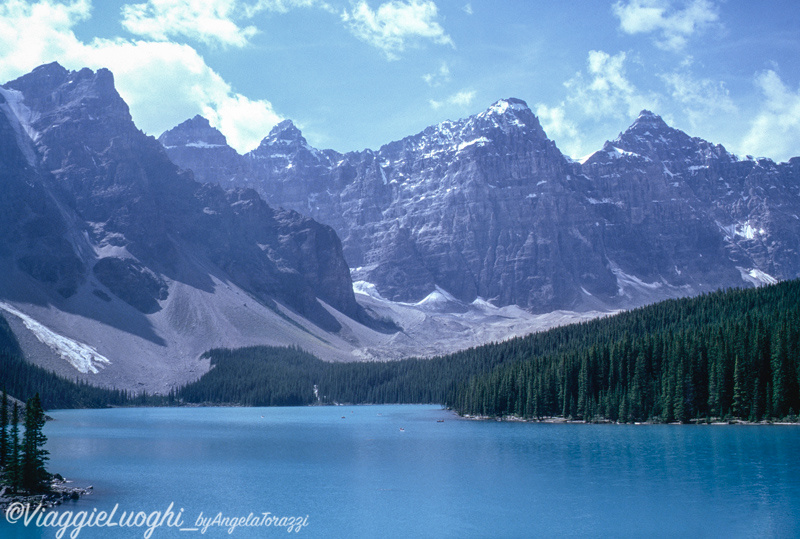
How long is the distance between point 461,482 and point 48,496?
97.8ft

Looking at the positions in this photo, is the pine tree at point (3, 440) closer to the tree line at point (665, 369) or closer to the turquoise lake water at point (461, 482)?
the turquoise lake water at point (461, 482)

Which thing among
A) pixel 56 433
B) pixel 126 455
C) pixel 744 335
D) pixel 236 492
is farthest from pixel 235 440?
pixel 744 335

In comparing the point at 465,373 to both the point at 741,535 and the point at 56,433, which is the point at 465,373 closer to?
the point at 56,433

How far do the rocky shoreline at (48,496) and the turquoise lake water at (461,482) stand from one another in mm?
908

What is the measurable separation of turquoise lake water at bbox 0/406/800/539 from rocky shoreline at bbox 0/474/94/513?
91cm

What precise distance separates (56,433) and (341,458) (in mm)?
49539

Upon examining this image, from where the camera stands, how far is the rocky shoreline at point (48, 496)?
47250 mm

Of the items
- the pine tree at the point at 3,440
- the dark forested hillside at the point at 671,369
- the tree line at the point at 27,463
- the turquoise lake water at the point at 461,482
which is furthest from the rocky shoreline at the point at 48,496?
the dark forested hillside at the point at 671,369

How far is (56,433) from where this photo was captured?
346ft

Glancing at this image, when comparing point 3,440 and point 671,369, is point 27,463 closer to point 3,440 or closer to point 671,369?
point 3,440

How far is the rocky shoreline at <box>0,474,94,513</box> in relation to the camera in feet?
155

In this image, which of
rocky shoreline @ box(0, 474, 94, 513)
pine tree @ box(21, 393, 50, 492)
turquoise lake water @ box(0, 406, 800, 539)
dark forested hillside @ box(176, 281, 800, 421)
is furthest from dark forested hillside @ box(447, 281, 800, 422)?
pine tree @ box(21, 393, 50, 492)

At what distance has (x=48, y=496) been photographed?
4878 centimetres

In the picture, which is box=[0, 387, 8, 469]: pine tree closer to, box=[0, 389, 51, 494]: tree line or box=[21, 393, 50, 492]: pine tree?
box=[0, 389, 51, 494]: tree line
